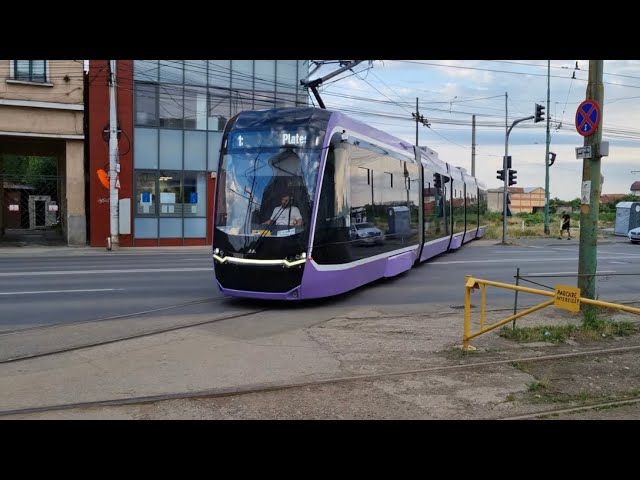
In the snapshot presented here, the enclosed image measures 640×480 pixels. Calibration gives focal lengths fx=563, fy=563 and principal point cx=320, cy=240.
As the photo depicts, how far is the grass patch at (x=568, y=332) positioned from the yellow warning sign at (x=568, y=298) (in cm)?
143

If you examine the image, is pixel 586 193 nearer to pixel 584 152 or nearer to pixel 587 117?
pixel 584 152

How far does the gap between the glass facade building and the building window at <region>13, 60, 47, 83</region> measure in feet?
12.4

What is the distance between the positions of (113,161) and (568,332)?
2087 centimetres

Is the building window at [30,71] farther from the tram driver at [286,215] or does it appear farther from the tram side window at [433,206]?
the tram driver at [286,215]

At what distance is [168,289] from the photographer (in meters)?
12.1

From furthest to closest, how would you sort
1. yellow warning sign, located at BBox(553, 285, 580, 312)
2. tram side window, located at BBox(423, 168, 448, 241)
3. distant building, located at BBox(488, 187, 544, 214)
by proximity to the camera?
distant building, located at BBox(488, 187, 544, 214) < tram side window, located at BBox(423, 168, 448, 241) < yellow warning sign, located at BBox(553, 285, 580, 312)

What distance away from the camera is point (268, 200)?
980 cm

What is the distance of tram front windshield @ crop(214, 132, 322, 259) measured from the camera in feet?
31.5

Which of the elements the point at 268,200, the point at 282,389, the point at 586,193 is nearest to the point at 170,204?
the point at 268,200

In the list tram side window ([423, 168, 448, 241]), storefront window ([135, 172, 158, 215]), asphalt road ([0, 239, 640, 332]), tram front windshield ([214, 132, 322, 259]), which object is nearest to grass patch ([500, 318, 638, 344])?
asphalt road ([0, 239, 640, 332])

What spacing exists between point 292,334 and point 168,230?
20188 mm

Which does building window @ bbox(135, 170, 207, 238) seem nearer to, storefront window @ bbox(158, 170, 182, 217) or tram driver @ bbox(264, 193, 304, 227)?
storefront window @ bbox(158, 170, 182, 217)

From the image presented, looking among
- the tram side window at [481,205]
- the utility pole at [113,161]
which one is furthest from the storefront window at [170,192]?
the tram side window at [481,205]
